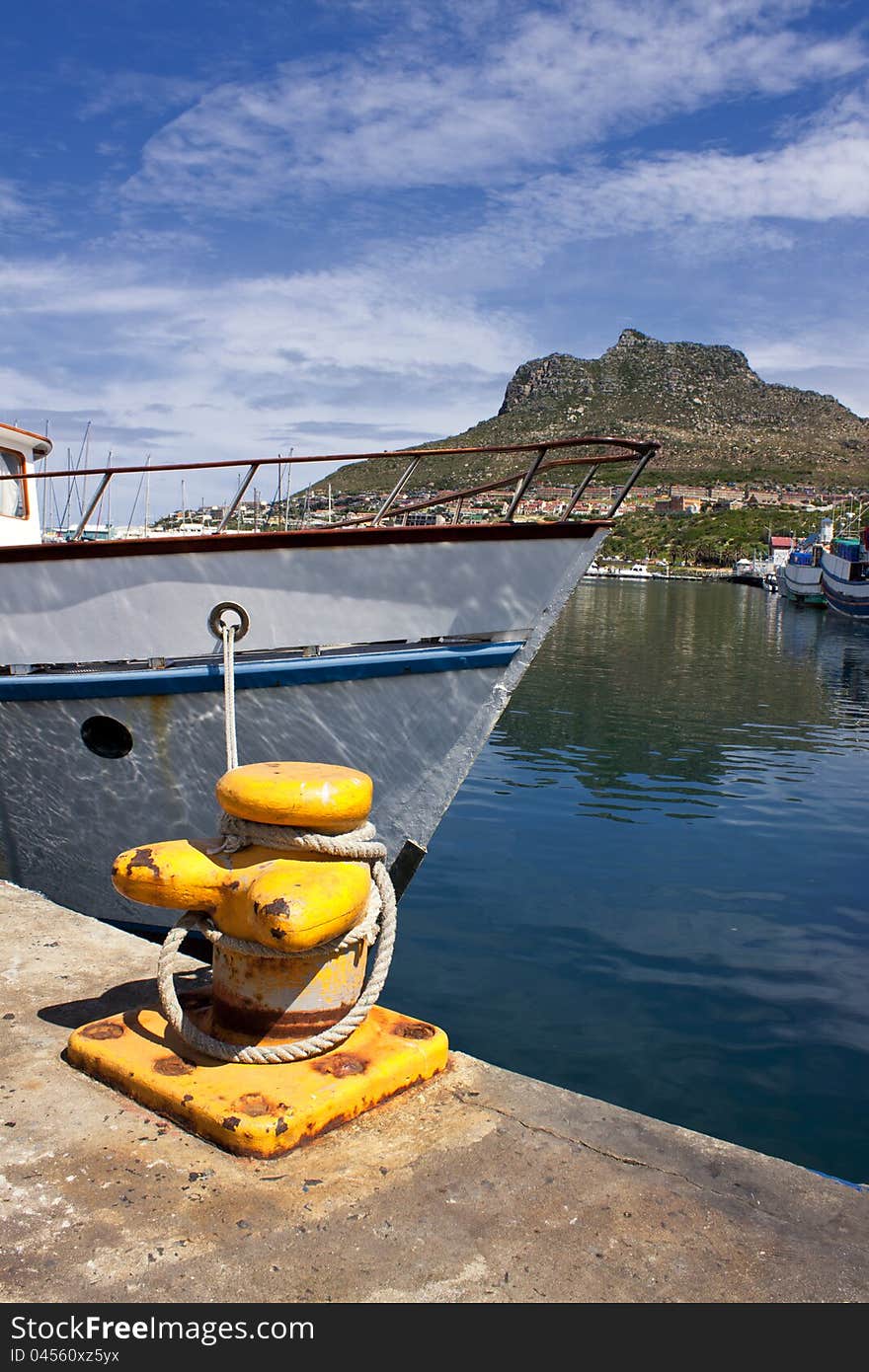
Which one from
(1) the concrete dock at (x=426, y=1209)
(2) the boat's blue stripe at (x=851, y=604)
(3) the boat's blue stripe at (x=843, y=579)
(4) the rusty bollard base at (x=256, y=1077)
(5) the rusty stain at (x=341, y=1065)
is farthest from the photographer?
(3) the boat's blue stripe at (x=843, y=579)

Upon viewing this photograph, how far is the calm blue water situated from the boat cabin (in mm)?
4115

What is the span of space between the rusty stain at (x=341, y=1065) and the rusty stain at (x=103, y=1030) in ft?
2.23

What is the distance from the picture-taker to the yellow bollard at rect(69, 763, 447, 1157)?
2836mm

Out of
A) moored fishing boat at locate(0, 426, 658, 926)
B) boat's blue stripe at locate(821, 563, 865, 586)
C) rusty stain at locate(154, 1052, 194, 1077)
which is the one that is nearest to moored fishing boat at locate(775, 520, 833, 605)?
boat's blue stripe at locate(821, 563, 865, 586)

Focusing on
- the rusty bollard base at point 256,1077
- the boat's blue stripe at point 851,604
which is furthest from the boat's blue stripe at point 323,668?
the boat's blue stripe at point 851,604

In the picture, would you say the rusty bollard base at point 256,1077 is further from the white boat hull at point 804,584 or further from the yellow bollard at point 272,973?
the white boat hull at point 804,584

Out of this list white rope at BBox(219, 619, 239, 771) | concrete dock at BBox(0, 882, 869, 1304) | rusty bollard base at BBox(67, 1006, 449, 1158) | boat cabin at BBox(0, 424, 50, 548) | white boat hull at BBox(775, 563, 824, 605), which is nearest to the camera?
concrete dock at BBox(0, 882, 869, 1304)

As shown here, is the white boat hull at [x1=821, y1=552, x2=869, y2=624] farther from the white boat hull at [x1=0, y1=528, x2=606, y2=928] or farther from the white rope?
the white rope

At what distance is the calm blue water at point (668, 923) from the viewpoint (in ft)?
18.4

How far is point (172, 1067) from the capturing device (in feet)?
9.77

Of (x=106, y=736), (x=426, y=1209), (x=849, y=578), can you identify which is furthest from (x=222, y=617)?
(x=849, y=578)

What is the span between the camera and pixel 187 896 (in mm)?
2998

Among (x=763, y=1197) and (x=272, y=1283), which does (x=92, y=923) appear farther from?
(x=763, y=1197)
